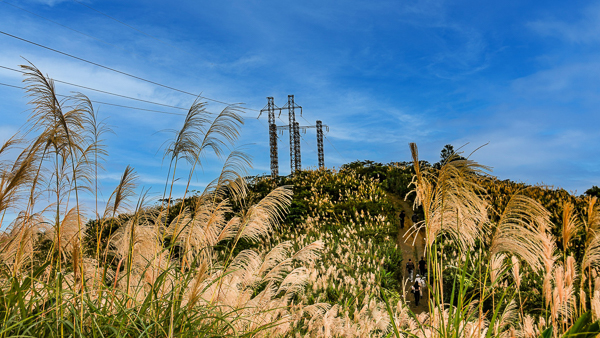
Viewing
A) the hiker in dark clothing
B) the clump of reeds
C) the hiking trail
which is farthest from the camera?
the hiking trail

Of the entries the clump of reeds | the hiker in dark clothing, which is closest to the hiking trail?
the hiker in dark clothing

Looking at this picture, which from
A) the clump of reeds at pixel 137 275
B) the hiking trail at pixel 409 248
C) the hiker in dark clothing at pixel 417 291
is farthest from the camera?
the hiking trail at pixel 409 248

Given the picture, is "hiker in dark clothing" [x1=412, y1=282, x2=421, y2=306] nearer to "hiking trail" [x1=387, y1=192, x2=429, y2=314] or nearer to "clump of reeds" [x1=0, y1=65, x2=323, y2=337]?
"hiking trail" [x1=387, y1=192, x2=429, y2=314]

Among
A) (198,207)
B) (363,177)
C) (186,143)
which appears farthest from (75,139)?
(363,177)

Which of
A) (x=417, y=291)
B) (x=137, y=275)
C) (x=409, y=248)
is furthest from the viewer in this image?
(x=409, y=248)

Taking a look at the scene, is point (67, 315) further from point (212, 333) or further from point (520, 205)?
point (520, 205)

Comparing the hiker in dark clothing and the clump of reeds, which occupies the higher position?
the clump of reeds

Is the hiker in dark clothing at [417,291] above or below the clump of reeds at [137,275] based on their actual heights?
below

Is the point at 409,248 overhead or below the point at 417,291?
overhead

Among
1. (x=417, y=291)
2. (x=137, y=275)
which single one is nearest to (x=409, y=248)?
(x=417, y=291)

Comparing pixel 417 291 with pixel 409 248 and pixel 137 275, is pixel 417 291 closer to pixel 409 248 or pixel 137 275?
pixel 409 248

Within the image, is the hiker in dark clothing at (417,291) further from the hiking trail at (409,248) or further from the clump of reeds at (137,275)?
the clump of reeds at (137,275)

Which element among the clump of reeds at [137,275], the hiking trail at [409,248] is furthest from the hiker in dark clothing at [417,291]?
the clump of reeds at [137,275]

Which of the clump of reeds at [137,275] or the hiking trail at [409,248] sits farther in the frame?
the hiking trail at [409,248]
